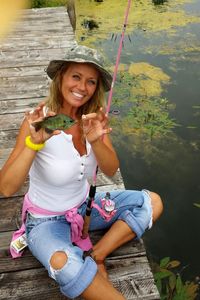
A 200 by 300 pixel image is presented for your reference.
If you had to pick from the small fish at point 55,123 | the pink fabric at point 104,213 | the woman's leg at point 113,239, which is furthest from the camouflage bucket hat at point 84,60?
the woman's leg at point 113,239

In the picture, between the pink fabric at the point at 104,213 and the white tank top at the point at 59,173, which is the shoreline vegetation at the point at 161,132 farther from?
the white tank top at the point at 59,173

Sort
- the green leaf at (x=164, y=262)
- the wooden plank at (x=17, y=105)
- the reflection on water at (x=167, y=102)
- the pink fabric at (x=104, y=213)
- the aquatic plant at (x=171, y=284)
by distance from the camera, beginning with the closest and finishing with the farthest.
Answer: the pink fabric at (x=104, y=213) → the aquatic plant at (x=171, y=284) → the green leaf at (x=164, y=262) → the reflection on water at (x=167, y=102) → the wooden plank at (x=17, y=105)

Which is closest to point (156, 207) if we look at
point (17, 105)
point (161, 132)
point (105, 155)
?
point (105, 155)

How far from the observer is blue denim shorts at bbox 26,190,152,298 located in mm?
2564

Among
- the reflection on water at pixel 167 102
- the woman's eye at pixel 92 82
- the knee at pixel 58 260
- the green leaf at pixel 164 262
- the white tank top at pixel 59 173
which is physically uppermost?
the woman's eye at pixel 92 82

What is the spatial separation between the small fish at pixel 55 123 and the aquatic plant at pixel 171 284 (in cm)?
239

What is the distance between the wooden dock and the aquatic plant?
3.68ft

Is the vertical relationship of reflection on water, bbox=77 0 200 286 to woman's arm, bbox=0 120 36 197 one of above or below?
below

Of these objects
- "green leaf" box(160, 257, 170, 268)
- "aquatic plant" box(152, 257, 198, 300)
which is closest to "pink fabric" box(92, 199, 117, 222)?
"aquatic plant" box(152, 257, 198, 300)

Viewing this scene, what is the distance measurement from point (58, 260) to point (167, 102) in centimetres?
452

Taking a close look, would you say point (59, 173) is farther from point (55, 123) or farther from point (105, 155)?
point (55, 123)

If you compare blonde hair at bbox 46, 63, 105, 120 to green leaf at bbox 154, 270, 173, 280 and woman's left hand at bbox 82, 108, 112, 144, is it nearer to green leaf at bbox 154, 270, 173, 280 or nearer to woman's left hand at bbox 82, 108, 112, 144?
woman's left hand at bbox 82, 108, 112, 144

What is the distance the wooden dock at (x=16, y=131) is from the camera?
9.46ft

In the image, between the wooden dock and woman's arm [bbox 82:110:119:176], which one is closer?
woman's arm [bbox 82:110:119:176]
